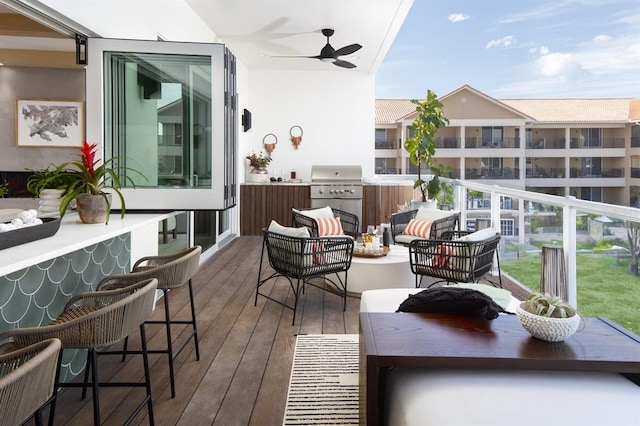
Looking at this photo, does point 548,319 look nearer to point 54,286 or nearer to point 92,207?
point 54,286

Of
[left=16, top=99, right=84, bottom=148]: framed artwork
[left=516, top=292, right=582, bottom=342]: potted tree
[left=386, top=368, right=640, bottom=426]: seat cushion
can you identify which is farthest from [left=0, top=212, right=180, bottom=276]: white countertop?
[left=516, top=292, right=582, bottom=342]: potted tree

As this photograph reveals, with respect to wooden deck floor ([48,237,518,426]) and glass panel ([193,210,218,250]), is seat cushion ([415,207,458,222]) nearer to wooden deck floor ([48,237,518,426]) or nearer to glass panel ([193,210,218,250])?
wooden deck floor ([48,237,518,426])

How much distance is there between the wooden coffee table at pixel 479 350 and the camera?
1.56 metres

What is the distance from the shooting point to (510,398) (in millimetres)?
1449

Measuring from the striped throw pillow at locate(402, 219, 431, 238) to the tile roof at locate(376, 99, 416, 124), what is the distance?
302 cm

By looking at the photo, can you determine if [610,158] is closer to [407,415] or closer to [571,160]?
[571,160]

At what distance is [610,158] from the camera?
4.86 meters

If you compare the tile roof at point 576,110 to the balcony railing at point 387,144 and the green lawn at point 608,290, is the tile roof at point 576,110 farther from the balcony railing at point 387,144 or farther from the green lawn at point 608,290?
the green lawn at point 608,290

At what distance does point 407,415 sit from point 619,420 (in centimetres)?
56

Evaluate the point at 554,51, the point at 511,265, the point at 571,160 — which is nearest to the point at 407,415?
the point at 511,265

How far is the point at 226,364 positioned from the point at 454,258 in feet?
6.33

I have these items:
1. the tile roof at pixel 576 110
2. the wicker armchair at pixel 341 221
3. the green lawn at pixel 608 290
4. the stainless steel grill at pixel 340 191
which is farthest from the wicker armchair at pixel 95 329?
the stainless steel grill at pixel 340 191

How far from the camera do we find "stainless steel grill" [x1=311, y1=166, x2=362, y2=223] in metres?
8.09

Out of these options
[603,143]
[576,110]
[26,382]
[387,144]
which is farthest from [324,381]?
[387,144]
